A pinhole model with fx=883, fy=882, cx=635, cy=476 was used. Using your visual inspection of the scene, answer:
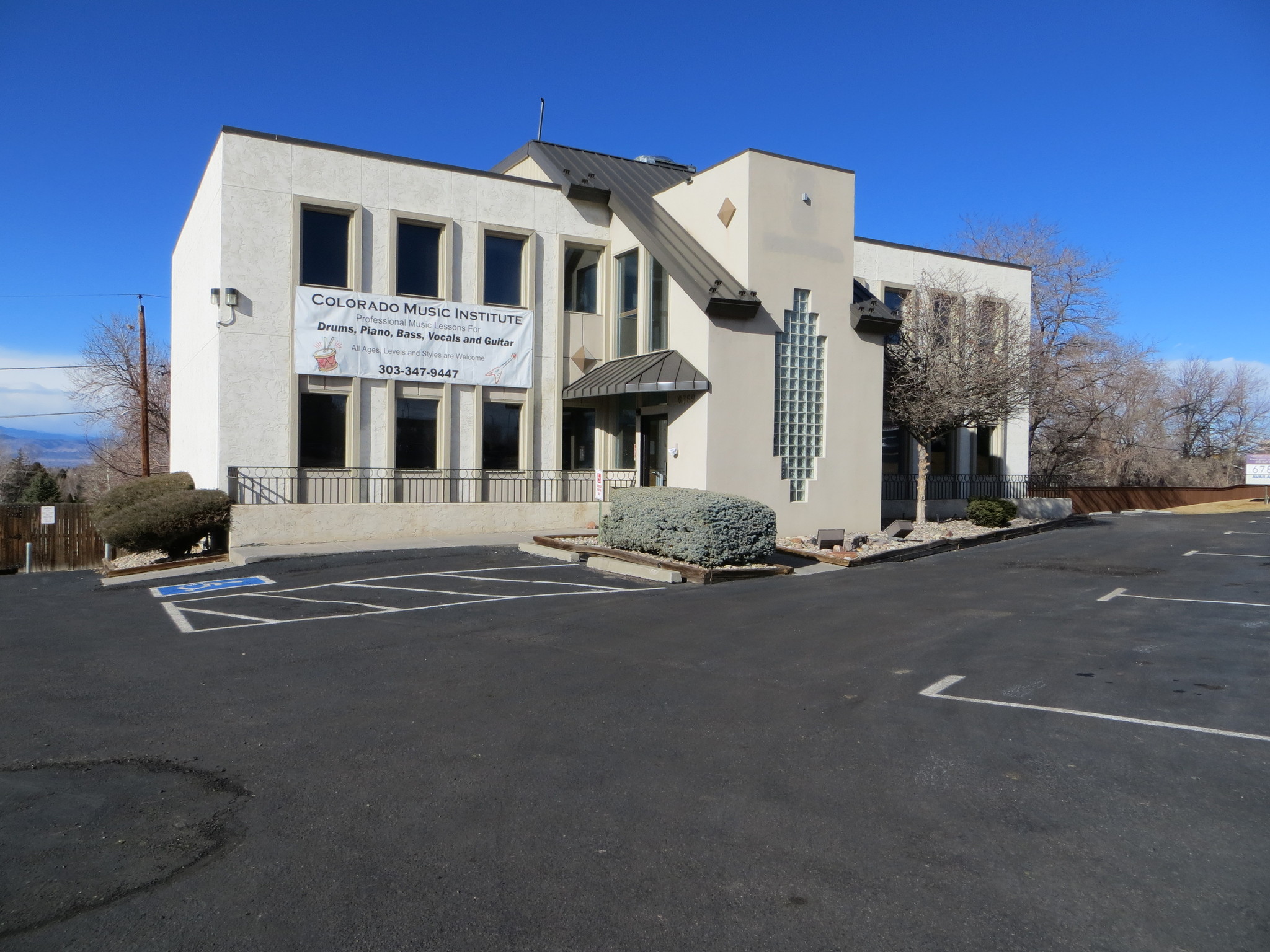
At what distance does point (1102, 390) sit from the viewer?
38188mm

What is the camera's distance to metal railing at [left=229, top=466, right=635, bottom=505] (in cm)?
1808

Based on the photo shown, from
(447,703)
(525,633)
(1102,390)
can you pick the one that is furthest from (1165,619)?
(1102,390)

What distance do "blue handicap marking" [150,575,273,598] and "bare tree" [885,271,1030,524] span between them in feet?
46.4

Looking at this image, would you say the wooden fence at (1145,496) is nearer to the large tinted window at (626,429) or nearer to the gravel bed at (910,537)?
the gravel bed at (910,537)

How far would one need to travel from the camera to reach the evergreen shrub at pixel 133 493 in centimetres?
1809

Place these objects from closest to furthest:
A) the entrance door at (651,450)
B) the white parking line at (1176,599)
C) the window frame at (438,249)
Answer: the white parking line at (1176,599), the window frame at (438,249), the entrance door at (651,450)

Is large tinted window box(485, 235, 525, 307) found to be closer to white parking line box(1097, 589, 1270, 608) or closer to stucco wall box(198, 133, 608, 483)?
stucco wall box(198, 133, 608, 483)

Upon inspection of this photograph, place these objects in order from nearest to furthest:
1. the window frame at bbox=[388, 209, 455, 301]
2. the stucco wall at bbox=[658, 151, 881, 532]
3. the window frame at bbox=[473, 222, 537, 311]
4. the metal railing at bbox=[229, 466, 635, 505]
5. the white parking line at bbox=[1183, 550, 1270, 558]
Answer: the white parking line at bbox=[1183, 550, 1270, 558] → the stucco wall at bbox=[658, 151, 881, 532] → the metal railing at bbox=[229, 466, 635, 505] → the window frame at bbox=[388, 209, 455, 301] → the window frame at bbox=[473, 222, 537, 311]

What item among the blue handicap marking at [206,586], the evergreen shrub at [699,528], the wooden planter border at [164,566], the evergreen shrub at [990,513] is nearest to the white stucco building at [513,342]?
the wooden planter border at [164,566]

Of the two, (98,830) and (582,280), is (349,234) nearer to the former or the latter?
(582,280)

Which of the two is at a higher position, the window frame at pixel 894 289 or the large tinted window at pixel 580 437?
the window frame at pixel 894 289

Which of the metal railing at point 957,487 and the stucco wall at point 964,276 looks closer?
the metal railing at point 957,487

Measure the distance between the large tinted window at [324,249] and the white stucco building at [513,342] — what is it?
4cm

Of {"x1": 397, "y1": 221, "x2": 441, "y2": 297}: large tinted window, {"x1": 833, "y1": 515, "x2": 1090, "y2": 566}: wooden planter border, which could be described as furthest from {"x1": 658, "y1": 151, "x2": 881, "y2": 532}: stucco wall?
{"x1": 397, "y1": 221, "x2": 441, "y2": 297}: large tinted window
